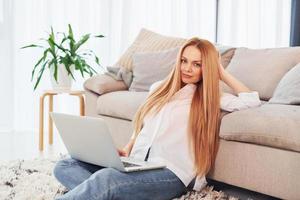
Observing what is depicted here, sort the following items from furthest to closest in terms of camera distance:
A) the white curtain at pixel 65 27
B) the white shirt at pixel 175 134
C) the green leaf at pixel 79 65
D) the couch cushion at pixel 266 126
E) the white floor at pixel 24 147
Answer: the white curtain at pixel 65 27, the green leaf at pixel 79 65, the white floor at pixel 24 147, the white shirt at pixel 175 134, the couch cushion at pixel 266 126

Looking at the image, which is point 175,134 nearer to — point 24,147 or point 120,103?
point 120,103

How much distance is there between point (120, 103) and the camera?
265 cm

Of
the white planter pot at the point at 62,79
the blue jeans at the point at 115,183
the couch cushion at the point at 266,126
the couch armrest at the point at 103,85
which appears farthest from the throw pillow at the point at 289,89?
the white planter pot at the point at 62,79

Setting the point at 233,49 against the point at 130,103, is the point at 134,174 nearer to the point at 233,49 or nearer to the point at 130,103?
the point at 130,103

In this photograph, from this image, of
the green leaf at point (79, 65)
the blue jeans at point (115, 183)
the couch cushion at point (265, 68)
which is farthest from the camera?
the green leaf at point (79, 65)

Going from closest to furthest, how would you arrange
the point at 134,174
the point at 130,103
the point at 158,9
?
the point at 134,174 < the point at 130,103 < the point at 158,9

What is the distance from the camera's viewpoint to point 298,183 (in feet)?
5.53

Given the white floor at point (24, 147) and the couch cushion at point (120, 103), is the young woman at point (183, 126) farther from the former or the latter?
the white floor at point (24, 147)

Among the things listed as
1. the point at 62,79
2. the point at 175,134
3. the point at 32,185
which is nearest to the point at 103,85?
the point at 62,79

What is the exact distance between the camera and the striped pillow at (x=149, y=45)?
3.10 m

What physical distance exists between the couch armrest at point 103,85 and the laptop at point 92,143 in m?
1.08

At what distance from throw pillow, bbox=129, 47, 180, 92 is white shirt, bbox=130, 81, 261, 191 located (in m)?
0.92

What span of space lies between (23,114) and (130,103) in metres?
1.71

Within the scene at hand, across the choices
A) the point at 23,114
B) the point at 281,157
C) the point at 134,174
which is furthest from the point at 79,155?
the point at 23,114
